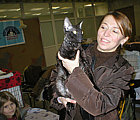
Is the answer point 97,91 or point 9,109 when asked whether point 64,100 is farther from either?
point 9,109

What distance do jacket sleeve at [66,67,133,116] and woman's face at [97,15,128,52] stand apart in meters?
0.20

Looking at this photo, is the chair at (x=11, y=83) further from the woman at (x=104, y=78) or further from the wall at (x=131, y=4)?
the wall at (x=131, y=4)

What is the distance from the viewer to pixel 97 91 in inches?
32.0

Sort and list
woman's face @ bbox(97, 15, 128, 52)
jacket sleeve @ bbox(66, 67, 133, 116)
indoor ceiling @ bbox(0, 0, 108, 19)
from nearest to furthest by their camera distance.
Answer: jacket sleeve @ bbox(66, 67, 133, 116) → woman's face @ bbox(97, 15, 128, 52) → indoor ceiling @ bbox(0, 0, 108, 19)

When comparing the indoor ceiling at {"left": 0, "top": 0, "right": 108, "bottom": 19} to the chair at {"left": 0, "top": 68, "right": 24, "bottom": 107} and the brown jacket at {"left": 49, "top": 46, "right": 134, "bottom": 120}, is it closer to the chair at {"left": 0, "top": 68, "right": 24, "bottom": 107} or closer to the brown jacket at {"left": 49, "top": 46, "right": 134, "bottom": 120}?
the chair at {"left": 0, "top": 68, "right": 24, "bottom": 107}

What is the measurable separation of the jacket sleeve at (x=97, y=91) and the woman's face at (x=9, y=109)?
826mm

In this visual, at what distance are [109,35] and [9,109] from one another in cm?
117

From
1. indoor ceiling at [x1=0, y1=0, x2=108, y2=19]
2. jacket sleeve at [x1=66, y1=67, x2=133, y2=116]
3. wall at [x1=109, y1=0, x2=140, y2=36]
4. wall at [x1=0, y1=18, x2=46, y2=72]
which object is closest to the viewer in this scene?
jacket sleeve at [x1=66, y1=67, x2=133, y2=116]

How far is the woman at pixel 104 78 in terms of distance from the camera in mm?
790

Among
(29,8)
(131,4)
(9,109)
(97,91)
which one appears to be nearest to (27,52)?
(29,8)

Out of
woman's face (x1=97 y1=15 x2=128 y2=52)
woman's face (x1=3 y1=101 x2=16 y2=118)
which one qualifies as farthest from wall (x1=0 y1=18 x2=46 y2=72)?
woman's face (x1=97 y1=15 x2=128 y2=52)

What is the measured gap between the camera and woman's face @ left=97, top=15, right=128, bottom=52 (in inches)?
37.8

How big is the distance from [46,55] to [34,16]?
1.76 meters

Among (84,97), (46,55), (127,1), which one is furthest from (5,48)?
(127,1)
